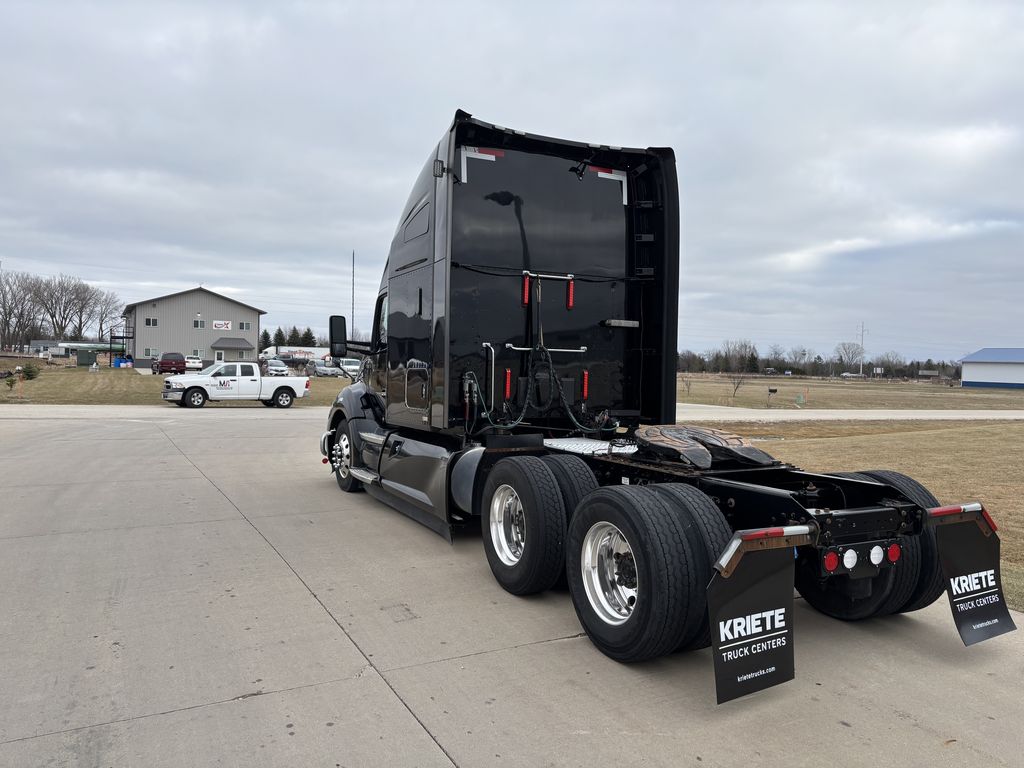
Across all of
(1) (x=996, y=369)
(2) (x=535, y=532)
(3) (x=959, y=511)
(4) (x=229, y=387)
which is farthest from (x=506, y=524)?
(1) (x=996, y=369)

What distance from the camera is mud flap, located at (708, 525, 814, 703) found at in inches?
126

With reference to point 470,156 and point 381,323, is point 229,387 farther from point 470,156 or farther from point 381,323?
point 470,156

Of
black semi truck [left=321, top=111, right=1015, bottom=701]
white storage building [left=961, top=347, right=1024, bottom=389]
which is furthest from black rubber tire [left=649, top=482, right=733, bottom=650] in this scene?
white storage building [left=961, top=347, right=1024, bottom=389]

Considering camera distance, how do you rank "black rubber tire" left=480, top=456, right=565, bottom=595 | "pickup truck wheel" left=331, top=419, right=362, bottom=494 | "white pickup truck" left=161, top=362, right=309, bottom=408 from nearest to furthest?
"black rubber tire" left=480, top=456, right=565, bottom=595 < "pickup truck wheel" left=331, top=419, right=362, bottom=494 < "white pickup truck" left=161, top=362, right=309, bottom=408

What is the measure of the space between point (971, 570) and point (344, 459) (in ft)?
22.4

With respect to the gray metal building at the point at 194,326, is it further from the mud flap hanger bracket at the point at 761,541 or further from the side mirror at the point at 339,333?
the mud flap hanger bracket at the point at 761,541

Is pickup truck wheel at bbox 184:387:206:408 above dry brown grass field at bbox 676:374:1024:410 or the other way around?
above

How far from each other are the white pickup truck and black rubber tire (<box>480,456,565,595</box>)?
24302mm

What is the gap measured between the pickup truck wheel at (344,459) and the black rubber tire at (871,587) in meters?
5.74

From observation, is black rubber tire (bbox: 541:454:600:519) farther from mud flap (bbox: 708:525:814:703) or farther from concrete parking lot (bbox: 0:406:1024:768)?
mud flap (bbox: 708:525:814:703)

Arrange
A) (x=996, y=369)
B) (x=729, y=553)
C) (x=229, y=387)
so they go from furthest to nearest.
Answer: (x=996, y=369), (x=229, y=387), (x=729, y=553)

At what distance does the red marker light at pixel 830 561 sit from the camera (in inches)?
139

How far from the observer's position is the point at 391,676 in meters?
3.64

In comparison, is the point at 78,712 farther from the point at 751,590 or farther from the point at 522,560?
the point at 751,590
